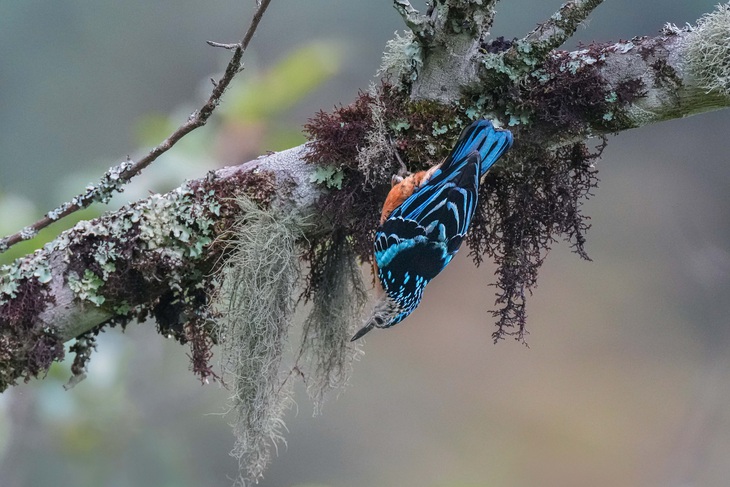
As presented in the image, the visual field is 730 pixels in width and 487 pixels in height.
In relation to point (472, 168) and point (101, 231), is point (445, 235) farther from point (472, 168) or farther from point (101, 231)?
point (101, 231)

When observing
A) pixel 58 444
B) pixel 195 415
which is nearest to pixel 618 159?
pixel 195 415

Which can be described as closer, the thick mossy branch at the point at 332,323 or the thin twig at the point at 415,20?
the thin twig at the point at 415,20

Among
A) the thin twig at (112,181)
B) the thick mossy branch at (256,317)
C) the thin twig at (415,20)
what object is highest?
the thin twig at (415,20)

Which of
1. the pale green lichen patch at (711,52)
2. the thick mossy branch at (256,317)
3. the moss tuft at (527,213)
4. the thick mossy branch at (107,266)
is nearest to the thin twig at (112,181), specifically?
the thick mossy branch at (107,266)

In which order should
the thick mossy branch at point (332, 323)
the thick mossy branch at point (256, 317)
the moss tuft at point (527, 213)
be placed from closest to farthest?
1. the thick mossy branch at point (256, 317)
2. the moss tuft at point (527, 213)
3. the thick mossy branch at point (332, 323)

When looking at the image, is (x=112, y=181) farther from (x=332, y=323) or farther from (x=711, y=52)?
(x=711, y=52)

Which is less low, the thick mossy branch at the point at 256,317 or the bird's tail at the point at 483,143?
the bird's tail at the point at 483,143

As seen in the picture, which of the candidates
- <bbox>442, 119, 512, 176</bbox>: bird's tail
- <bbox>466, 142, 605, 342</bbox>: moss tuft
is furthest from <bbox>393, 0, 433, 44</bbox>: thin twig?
<bbox>466, 142, 605, 342</bbox>: moss tuft

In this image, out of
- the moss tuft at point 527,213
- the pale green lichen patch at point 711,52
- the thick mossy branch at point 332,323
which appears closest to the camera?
the pale green lichen patch at point 711,52

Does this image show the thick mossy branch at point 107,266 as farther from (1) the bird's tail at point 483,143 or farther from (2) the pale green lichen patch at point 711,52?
(2) the pale green lichen patch at point 711,52
